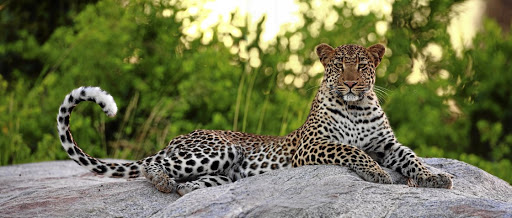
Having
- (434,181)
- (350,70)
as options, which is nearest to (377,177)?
(434,181)

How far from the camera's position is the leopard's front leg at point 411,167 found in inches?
271

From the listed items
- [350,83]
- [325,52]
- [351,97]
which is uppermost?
[325,52]

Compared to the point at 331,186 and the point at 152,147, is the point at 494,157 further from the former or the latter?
the point at 331,186

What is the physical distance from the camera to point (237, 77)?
1330 cm

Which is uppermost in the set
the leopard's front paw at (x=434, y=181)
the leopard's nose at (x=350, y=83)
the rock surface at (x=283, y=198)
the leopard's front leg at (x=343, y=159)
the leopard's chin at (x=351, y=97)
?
the leopard's nose at (x=350, y=83)

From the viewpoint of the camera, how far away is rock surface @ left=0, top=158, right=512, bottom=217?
19.1 ft

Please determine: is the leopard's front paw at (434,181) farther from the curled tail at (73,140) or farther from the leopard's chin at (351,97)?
the curled tail at (73,140)

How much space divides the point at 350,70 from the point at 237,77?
19.2 feet

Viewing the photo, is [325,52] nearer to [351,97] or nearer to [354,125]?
[351,97]

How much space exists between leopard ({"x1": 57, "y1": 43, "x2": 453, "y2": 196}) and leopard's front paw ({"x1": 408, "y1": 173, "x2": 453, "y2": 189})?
0.02 m


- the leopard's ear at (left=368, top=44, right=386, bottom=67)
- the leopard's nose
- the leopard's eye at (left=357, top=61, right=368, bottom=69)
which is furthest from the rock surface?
the leopard's ear at (left=368, top=44, right=386, bottom=67)

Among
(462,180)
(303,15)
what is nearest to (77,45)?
(303,15)

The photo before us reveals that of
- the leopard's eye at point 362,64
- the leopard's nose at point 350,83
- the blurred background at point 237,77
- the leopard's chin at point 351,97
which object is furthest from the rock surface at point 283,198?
the blurred background at point 237,77

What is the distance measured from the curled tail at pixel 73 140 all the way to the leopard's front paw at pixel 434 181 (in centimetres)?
281
